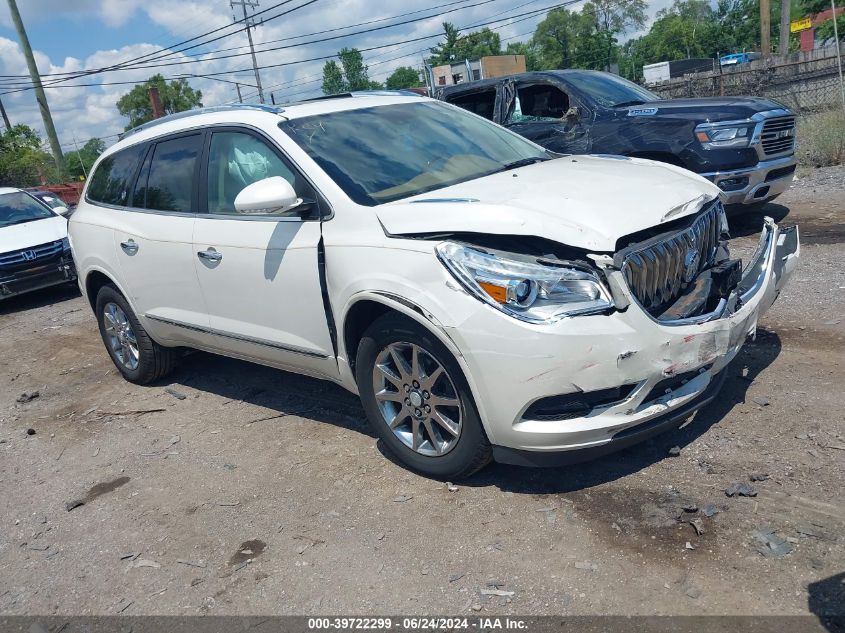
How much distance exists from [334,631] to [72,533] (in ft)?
6.13

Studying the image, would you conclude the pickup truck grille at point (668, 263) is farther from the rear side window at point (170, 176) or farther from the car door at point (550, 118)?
the car door at point (550, 118)

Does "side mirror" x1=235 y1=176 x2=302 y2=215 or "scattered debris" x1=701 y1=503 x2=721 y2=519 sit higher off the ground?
"side mirror" x1=235 y1=176 x2=302 y2=215

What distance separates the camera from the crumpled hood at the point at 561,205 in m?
3.23

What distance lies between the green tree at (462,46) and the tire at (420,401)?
276 feet

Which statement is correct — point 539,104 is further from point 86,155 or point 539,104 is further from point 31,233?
point 86,155

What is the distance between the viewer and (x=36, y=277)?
33.8 feet

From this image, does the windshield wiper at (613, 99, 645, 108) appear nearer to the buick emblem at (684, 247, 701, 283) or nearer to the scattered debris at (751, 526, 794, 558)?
the buick emblem at (684, 247, 701, 283)

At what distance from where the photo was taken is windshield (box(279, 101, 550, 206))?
399 cm

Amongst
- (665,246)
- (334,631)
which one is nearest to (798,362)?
(665,246)

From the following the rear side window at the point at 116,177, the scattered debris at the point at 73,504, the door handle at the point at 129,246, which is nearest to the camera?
the scattered debris at the point at 73,504

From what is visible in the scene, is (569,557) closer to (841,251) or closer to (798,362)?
(798,362)

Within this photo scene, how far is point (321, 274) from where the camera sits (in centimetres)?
386

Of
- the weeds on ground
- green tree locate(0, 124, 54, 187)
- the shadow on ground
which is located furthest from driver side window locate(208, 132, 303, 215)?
green tree locate(0, 124, 54, 187)

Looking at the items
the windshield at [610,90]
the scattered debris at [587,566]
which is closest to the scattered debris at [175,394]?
the scattered debris at [587,566]
